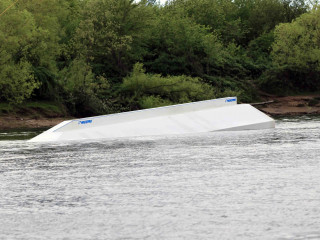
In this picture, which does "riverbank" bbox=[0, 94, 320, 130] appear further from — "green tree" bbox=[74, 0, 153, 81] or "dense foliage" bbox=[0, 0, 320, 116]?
"green tree" bbox=[74, 0, 153, 81]

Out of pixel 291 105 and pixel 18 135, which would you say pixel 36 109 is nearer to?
pixel 18 135

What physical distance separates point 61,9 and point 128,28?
304 inches

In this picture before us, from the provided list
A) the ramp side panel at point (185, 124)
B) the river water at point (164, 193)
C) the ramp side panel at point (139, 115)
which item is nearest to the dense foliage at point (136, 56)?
the ramp side panel at point (139, 115)

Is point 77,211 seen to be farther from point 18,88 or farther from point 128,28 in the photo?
point 128,28

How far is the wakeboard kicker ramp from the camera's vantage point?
33.8m

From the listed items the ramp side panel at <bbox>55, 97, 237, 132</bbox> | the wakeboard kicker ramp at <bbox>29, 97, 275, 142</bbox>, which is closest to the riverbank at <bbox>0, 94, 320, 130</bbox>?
the wakeboard kicker ramp at <bbox>29, 97, 275, 142</bbox>

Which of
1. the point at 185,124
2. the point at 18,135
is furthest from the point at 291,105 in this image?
the point at 18,135

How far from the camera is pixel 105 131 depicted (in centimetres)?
3444

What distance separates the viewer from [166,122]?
36.5 meters

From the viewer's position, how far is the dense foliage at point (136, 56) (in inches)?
2461

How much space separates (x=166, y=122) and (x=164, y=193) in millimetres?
21678

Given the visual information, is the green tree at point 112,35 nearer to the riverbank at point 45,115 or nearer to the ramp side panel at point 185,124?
the riverbank at point 45,115

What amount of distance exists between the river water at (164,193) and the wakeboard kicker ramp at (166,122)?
26.0ft

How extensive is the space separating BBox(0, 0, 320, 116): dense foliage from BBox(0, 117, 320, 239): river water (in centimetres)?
2638
